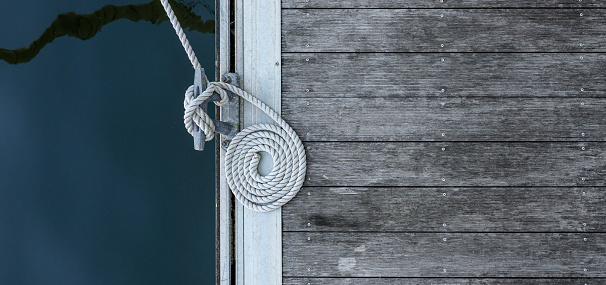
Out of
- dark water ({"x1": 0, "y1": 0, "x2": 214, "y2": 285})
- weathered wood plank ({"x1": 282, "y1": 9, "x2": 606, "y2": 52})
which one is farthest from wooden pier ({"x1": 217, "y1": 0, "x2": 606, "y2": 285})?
dark water ({"x1": 0, "y1": 0, "x2": 214, "y2": 285})

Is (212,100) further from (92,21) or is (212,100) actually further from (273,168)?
(92,21)

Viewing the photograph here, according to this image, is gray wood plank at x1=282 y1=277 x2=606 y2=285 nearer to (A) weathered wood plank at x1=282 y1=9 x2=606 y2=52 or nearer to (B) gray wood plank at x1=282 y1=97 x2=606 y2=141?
(B) gray wood plank at x1=282 y1=97 x2=606 y2=141

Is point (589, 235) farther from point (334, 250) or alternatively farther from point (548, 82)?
point (334, 250)

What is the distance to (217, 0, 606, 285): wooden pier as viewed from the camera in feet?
5.80

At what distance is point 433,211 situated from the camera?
1.77 m

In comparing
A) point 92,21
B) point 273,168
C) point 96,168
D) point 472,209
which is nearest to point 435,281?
point 472,209

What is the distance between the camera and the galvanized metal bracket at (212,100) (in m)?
1.56

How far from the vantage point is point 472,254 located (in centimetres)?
177

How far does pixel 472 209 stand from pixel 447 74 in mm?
604

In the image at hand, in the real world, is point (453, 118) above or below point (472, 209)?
above

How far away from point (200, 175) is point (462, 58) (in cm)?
152

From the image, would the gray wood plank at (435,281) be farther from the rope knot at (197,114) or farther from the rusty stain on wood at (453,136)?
the rope knot at (197,114)

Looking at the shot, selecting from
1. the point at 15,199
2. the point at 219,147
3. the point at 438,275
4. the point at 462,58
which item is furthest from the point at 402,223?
the point at 15,199

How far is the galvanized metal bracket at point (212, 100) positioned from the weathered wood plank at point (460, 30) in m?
0.39
